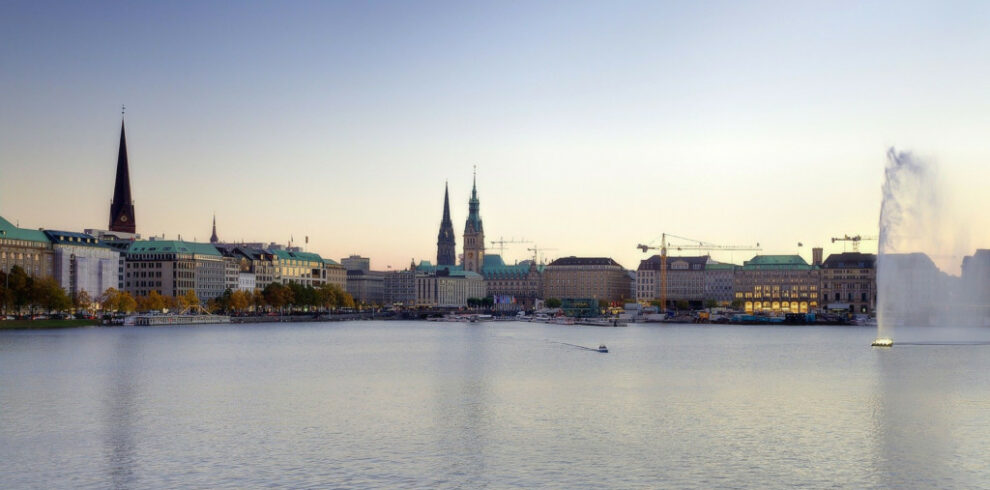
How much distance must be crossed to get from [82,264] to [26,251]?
9.41 meters

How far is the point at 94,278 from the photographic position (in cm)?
15538

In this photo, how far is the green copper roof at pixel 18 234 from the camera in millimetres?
139625

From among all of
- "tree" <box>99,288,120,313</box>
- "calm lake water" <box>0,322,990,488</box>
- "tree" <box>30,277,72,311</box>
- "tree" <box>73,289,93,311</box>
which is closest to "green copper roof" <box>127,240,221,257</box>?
"tree" <box>99,288,120,313</box>

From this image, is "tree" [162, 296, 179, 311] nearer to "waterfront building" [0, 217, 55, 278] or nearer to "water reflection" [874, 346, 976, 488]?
"waterfront building" [0, 217, 55, 278]

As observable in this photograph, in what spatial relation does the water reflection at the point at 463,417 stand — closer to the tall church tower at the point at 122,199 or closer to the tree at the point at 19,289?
the tree at the point at 19,289

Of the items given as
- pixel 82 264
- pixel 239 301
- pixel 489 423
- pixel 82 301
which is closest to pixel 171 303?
pixel 239 301

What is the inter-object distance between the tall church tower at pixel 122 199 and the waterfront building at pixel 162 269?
1602 cm

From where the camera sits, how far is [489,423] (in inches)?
1499

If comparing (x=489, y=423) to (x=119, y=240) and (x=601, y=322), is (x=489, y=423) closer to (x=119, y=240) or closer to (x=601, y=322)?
(x=601, y=322)

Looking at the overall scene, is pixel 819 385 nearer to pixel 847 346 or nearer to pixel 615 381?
pixel 615 381

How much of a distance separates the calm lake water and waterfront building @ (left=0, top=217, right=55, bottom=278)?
7656 cm

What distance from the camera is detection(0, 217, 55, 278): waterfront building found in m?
138

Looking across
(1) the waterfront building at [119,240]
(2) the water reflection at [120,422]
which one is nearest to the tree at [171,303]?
(1) the waterfront building at [119,240]

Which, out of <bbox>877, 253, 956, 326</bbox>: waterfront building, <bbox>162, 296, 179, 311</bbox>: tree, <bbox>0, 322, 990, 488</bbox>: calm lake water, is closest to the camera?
<bbox>0, 322, 990, 488</bbox>: calm lake water
